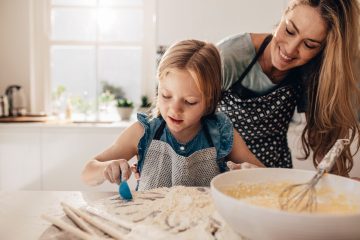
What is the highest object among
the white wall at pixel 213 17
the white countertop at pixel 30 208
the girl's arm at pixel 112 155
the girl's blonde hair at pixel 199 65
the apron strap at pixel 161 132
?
the white wall at pixel 213 17

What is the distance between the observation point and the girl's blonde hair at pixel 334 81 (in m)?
1.29

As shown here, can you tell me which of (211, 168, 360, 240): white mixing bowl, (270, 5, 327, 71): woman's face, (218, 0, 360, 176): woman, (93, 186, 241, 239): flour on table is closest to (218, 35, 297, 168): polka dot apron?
(218, 0, 360, 176): woman

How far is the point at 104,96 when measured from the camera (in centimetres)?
317

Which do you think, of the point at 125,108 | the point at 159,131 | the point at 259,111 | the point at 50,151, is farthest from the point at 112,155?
the point at 125,108

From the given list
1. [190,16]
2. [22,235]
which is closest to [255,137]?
[22,235]

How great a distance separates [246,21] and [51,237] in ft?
8.10

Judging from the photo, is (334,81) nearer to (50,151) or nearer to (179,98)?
(179,98)

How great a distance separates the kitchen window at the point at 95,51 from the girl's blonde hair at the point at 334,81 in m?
1.89

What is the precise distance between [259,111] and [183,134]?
0.37m

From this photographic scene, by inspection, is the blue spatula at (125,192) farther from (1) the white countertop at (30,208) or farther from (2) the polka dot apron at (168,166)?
(2) the polka dot apron at (168,166)

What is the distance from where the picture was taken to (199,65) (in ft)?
3.89

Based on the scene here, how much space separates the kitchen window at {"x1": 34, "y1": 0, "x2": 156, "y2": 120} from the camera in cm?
322

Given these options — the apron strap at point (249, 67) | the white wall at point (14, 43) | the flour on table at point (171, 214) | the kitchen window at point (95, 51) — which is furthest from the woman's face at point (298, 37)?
the white wall at point (14, 43)

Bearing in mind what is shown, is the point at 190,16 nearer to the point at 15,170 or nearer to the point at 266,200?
the point at 15,170
